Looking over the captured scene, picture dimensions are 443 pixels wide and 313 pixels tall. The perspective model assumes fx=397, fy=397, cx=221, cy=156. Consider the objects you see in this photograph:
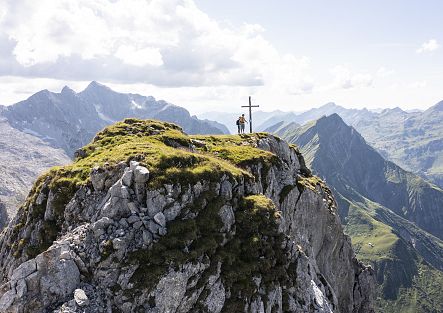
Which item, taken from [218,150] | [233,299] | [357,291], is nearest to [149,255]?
[233,299]

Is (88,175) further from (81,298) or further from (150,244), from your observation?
(81,298)

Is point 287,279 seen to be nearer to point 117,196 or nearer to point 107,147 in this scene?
point 117,196

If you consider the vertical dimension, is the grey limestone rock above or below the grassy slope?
below

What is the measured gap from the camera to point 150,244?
28547 millimetres

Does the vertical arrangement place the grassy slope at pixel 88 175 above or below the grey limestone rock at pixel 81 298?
above

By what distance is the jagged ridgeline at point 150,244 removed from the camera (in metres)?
26.7

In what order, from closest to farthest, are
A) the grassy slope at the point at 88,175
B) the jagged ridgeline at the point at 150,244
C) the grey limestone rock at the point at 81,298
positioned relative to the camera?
the grey limestone rock at the point at 81,298 < the jagged ridgeline at the point at 150,244 < the grassy slope at the point at 88,175

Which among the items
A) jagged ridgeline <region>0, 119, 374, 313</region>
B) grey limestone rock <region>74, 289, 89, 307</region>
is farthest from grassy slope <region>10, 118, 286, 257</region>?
grey limestone rock <region>74, 289, 89, 307</region>

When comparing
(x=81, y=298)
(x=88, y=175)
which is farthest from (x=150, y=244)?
(x=88, y=175)

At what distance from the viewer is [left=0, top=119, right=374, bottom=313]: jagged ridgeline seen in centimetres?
2667

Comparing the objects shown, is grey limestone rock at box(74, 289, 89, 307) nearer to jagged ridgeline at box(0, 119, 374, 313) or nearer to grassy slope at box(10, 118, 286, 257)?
jagged ridgeline at box(0, 119, 374, 313)

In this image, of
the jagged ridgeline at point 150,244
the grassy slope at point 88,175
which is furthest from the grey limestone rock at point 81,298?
the grassy slope at point 88,175

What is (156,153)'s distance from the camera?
34.5 meters

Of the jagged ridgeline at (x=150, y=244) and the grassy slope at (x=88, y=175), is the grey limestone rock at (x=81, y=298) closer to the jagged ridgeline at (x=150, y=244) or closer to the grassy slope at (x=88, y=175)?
the jagged ridgeline at (x=150, y=244)
